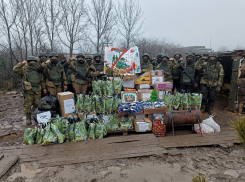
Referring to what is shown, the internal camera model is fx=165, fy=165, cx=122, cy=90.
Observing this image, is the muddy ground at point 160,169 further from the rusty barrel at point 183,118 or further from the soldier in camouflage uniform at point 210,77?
the soldier in camouflage uniform at point 210,77

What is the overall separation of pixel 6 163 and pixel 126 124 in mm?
2541

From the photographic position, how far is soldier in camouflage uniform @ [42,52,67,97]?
532cm

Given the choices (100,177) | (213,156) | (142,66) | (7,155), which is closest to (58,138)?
(7,155)

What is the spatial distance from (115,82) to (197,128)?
262 cm

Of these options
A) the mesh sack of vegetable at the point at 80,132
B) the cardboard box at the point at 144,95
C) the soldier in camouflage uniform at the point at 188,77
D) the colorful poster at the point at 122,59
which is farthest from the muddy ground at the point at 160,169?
the colorful poster at the point at 122,59

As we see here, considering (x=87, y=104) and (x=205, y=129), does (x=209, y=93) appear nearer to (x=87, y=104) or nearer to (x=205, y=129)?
(x=205, y=129)

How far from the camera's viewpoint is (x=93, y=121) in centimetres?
398

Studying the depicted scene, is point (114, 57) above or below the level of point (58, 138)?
above

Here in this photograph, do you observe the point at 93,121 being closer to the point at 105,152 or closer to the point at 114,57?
the point at 105,152

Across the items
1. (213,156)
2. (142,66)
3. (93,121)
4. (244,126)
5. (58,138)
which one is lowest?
(213,156)

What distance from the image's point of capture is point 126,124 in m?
4.20

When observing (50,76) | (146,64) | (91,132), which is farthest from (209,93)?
(50,76)

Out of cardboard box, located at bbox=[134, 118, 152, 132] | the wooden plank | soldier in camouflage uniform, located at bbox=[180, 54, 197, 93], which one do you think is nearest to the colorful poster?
soldier in camouflage uniform, located at bbox=[180, 54, 197, 93]

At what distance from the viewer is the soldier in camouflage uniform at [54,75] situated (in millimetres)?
5320
